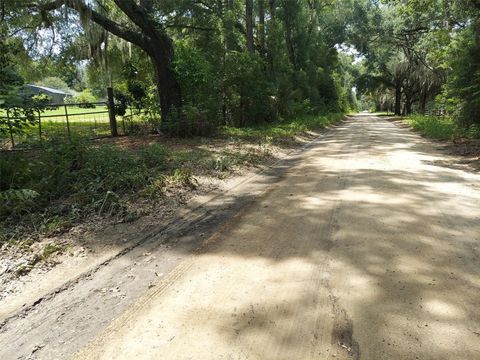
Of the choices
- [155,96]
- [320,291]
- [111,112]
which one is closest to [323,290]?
[320,291]

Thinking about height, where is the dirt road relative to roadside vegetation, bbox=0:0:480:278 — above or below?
below

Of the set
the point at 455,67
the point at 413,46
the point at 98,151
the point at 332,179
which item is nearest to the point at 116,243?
the point at 98,151

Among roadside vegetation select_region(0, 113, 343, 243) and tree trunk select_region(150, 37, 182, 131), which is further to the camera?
tree trunk select_region(150, 37, 182, 131)

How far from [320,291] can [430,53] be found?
2029cm

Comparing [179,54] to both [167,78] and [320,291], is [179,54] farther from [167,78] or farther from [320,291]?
[320,291]

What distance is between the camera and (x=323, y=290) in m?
3.08

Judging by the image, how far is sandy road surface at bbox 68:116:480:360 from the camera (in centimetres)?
244

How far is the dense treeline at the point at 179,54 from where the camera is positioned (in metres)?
12.1

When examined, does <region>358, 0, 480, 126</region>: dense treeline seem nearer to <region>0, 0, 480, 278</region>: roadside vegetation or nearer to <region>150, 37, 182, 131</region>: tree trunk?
<region>0, 0, 480, 278</region>: roadside vegetation

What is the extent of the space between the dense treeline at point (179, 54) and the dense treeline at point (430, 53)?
6093 millimetres

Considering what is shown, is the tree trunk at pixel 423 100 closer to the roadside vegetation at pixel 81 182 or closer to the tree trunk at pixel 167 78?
the tree trunk at pixel 167 78

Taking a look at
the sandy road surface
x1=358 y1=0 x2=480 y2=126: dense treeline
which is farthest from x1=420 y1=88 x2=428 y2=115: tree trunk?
the sandy road surface

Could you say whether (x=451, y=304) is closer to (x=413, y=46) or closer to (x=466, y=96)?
(x=466, y=96)

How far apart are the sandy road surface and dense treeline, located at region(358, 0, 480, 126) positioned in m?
9.17
